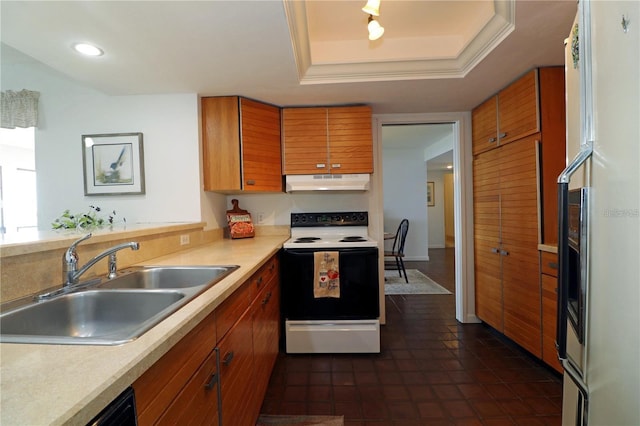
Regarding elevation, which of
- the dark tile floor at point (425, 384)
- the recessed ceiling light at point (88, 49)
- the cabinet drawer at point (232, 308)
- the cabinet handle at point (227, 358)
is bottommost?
the dark tile floor at point (425, 384)

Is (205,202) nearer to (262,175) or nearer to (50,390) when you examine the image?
(262,175)

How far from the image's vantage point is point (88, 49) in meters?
1.59

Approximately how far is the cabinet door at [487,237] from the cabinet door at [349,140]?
1047mm

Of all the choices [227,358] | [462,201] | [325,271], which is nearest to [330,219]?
[325,271]

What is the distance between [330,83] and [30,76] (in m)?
2.59

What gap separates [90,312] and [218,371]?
54 centimetres

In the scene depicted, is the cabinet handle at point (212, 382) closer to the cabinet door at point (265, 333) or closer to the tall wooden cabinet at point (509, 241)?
the cabinet door at point (265, 333)

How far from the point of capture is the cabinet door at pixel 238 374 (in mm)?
1015

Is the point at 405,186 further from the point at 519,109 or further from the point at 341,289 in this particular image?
the point at 341,289

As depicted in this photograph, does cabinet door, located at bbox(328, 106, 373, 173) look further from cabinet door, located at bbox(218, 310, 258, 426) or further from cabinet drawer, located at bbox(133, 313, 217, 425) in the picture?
cabinet drawer, located at bbox(133, 313, 217, 425)

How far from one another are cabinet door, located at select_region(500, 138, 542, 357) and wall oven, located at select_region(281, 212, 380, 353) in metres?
1.07

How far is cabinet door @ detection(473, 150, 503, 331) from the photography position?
7.70 ft

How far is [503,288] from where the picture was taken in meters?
2.28

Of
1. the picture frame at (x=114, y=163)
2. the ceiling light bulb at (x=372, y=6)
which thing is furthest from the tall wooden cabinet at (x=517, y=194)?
the picture frame at (x=114, y=163)
